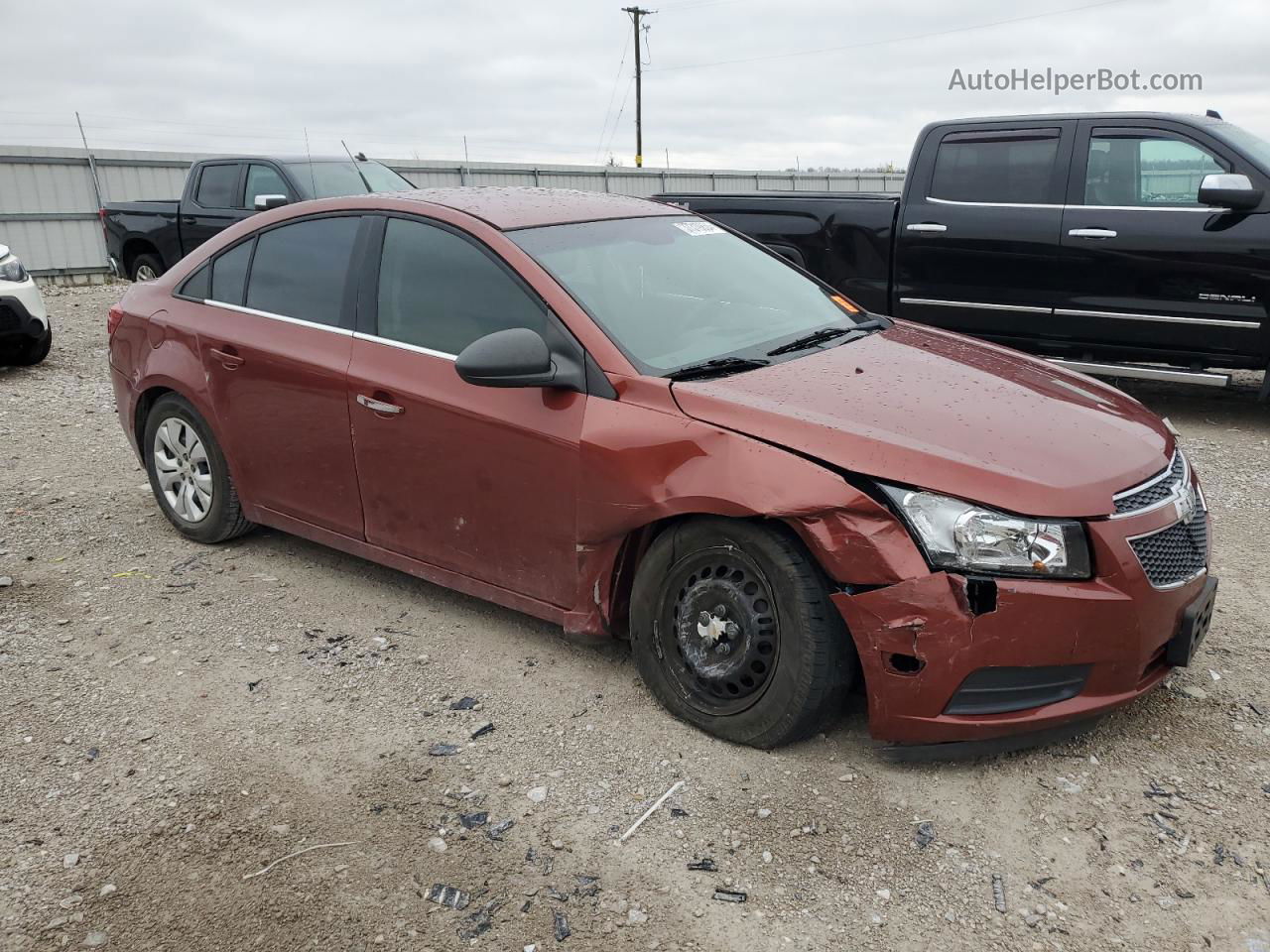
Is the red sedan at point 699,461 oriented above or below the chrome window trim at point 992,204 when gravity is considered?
below

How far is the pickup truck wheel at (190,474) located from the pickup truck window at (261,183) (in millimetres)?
6723

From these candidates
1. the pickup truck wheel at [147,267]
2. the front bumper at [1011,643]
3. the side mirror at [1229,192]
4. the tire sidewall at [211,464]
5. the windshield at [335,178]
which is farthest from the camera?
the pickup truck wheel at [147,267]

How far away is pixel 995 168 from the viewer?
7.84m

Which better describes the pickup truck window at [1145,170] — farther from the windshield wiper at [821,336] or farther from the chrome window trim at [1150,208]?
the windshield wiper at [821,336]

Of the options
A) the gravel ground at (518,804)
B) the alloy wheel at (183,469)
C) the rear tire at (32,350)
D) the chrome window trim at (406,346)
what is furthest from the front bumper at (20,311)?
the chrome window trim at (406,346)

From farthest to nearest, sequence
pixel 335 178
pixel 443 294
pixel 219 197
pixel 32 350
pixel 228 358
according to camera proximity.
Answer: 1. pixel 219 197
2. pixel 335 178
3. pixel 32 350
4. pixel 228 358
5. pixel 443 294

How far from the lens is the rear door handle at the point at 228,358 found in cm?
458

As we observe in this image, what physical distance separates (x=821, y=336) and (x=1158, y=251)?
4.22 metres

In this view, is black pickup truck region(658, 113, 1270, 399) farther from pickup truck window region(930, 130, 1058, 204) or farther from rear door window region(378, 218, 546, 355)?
rear door window region(378, 218, 546, 355)

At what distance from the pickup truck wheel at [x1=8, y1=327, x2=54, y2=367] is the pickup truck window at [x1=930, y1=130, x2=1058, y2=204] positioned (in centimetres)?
766

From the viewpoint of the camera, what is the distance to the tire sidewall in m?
4.87

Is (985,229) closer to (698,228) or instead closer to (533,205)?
(698,228)

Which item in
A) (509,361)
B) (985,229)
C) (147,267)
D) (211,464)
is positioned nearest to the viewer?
(509,361)

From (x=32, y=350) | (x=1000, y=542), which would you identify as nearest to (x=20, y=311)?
(x=32, y=350)
